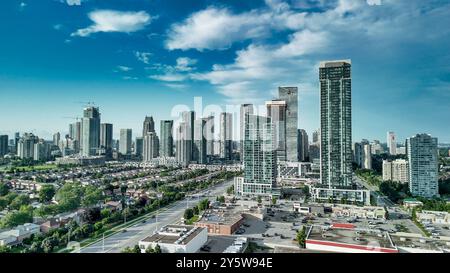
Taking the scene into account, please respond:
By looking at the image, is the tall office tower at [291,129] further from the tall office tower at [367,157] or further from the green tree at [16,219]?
the green tree at [16,219]

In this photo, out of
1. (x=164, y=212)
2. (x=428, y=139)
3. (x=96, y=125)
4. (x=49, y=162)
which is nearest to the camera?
(x=164, y=212)

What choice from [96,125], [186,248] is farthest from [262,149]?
[96,125]

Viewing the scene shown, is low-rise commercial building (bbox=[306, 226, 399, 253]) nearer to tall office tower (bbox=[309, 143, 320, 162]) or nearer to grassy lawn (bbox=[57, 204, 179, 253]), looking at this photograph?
grassy lawn (bbox=[57, 204, 179, 253])

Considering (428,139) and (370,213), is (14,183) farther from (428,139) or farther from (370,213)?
(428,139)

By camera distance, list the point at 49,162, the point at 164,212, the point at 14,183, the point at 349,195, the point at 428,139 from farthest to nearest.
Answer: the point at 49,162, the point at 14,183, the point at 428,139, the point at 349,195, the point at 164,212

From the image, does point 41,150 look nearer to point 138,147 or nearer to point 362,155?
point 138,147
